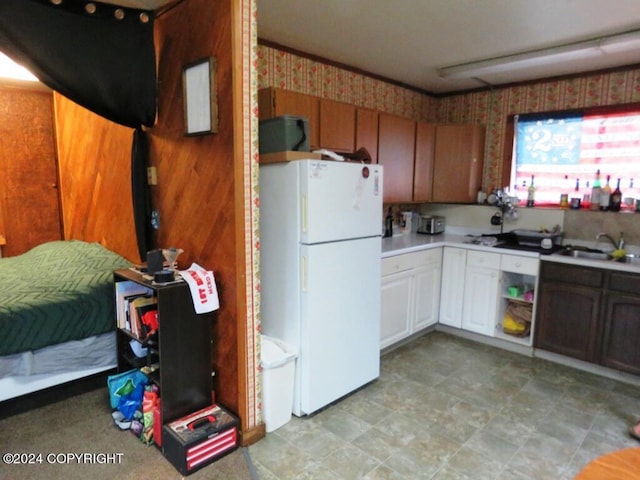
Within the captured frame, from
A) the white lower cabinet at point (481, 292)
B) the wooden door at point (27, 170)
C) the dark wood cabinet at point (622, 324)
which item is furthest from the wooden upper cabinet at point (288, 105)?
the wooden door at point (27, 170)

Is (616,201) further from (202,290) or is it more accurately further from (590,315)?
(202,290)

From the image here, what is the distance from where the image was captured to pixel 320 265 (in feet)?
7.84

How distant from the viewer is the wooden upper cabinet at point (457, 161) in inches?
163

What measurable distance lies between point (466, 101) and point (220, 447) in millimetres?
4191

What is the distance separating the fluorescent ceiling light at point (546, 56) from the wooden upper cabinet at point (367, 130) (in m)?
0.87

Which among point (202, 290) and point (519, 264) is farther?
point (519, 264)

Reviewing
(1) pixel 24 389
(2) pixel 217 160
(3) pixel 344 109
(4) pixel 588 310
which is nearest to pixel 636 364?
(4) pixel 588 310

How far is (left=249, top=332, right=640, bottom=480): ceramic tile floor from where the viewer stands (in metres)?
2.06

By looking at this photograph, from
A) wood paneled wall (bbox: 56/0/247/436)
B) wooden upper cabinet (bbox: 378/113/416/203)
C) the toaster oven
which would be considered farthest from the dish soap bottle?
wood paneled wall (bbox: 56/0/247/436)

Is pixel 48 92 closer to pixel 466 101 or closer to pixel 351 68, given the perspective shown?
pixel 351 68

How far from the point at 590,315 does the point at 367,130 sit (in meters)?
2.29

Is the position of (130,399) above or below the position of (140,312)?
below

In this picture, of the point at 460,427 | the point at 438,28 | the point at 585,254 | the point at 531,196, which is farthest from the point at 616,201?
the point at 460,427

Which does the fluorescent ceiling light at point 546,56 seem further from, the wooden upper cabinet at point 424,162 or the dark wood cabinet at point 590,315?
the dark wood cabinet at point 590,315
